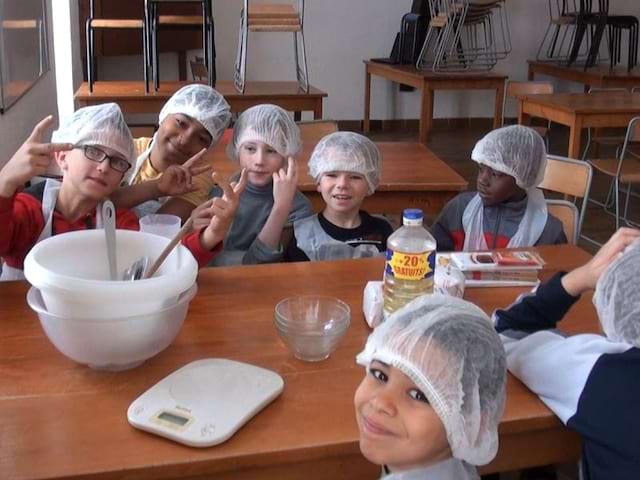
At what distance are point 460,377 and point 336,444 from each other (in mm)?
231

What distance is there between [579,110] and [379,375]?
3735 mm

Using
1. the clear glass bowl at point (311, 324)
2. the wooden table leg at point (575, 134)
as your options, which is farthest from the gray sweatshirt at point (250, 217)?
the wooden table leg at point (575, 134)

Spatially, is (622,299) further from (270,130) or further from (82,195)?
(270,130)

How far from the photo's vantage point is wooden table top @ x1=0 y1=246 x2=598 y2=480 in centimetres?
105

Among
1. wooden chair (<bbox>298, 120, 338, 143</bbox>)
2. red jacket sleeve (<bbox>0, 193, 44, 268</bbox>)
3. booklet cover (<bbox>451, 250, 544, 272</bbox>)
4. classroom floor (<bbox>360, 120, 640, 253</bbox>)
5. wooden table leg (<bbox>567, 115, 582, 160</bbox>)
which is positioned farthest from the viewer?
classroom floor (<bbox>360, 120, 640, 253</bbox>)

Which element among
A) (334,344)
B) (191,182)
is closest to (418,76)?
(191,182)

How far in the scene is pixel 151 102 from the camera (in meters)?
4.52

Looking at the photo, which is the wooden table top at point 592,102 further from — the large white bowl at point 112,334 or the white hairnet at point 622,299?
the large white bowl at point 112,334

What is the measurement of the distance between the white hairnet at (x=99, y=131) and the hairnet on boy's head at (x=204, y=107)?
1.77 ft

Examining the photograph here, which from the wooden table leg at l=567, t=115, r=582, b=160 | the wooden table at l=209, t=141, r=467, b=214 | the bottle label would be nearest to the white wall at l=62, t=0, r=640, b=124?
the wooden table leg at l=567, t=115, r=582, b=160

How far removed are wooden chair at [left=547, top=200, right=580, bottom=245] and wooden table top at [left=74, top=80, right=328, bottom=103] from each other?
246cm

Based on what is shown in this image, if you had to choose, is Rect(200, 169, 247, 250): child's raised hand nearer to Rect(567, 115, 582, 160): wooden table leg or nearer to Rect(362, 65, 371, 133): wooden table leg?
Rect(567, 115, 582, 160): wooden table leg

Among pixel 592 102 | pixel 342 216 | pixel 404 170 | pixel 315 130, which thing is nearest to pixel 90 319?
pixel 342 216

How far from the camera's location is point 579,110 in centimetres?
437
